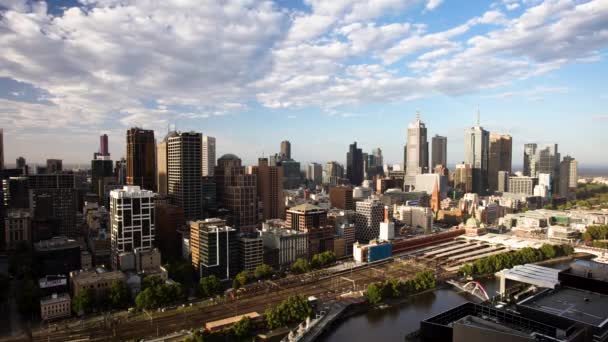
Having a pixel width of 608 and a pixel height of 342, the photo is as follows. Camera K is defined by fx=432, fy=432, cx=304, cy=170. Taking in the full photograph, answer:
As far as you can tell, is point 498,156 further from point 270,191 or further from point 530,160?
point 270,191

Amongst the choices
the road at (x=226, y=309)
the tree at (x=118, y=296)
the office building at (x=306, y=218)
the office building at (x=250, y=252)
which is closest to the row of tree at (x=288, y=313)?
the road at (x=226, y=309)

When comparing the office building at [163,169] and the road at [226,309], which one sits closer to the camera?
the road at [226,309]

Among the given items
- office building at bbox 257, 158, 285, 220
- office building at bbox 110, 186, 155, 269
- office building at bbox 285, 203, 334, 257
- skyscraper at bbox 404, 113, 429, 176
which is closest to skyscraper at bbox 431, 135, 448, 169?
skyscraper at bbox 404, 113, 429, 176

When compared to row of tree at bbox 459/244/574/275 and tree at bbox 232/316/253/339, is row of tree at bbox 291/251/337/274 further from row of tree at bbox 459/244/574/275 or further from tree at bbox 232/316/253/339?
tree at bbox 232/316/253/339

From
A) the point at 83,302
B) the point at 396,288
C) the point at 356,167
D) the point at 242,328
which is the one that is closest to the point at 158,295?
the point at 83,302

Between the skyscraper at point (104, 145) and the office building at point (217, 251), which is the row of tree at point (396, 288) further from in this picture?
the skyscraper at point (104, 145)

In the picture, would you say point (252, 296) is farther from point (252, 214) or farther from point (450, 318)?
point (252, 214)

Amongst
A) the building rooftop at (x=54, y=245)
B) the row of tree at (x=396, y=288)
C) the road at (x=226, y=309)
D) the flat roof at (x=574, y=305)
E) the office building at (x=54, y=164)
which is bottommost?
the road at (x=226, y=309)

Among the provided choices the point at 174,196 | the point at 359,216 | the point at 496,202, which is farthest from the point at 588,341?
the point at 496,202
